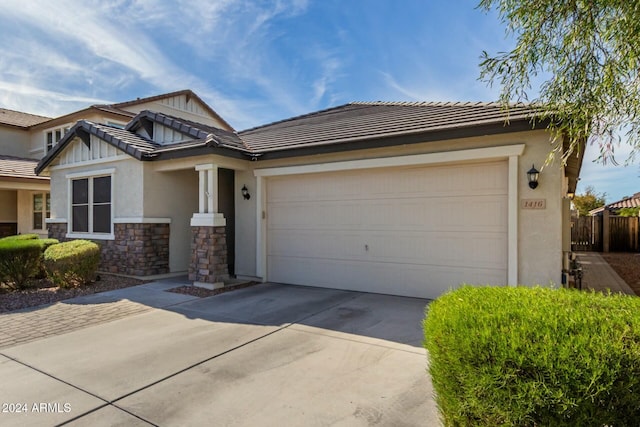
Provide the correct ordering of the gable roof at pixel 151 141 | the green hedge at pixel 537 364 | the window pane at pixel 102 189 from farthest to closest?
the window pane at pixel 102 189, the gable roof at pixel 151 141, the green hedge at pixel 537 364

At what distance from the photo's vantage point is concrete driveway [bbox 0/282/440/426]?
10.6 feet

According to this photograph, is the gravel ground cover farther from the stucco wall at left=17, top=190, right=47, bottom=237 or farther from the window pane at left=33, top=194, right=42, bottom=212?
the stucco wall at left=17, top=190, right=47, bottom=237

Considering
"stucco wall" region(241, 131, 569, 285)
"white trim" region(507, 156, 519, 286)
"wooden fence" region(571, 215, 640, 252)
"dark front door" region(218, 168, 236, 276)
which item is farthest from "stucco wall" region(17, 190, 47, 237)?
"wooden fence" region(571, 215, 640, 252)

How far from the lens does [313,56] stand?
11281mm

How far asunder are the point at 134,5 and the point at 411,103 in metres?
7.36

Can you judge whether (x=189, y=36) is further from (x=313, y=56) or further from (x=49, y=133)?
(x=49, y=133)

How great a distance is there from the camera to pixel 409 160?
24.5 ft

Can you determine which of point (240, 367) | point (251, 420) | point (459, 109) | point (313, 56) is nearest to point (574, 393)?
point (251, 420)

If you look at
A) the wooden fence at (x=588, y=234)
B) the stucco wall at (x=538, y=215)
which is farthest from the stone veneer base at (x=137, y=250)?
the wooden fence at (x=588, y=234)

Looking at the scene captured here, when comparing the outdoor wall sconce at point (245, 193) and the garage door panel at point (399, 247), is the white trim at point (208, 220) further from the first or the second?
the garage door panel at point (399, 247)

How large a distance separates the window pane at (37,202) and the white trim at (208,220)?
40.5 feet

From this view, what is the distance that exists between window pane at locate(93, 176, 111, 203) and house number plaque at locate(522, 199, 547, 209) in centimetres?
1072

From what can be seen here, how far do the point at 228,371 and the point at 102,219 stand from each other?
8895 millimetres

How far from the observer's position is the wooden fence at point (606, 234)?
18.5m
